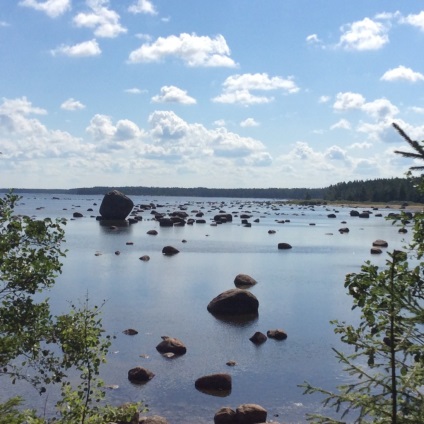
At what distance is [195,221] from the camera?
371ft

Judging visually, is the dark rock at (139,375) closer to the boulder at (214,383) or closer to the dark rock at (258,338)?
the boulder at (214,383)

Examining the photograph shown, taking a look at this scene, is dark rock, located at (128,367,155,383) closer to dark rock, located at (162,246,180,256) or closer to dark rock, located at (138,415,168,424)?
dark rock, located at (138,415,168,424)

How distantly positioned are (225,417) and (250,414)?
833 mm

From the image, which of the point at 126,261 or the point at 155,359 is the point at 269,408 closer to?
the point at 155,359

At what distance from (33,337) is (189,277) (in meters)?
36.1

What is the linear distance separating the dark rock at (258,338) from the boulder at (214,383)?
245 inches

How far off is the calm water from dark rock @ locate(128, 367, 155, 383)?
0.34m

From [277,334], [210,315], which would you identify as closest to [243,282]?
[210,315]

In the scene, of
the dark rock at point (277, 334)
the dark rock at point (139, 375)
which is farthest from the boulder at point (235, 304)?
the dark rock at point (139, 375)

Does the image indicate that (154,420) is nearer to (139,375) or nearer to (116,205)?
(139,375)

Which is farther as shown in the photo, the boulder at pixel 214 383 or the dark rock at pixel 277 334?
the dark rock at pixel 277 334

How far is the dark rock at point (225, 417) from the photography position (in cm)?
1645

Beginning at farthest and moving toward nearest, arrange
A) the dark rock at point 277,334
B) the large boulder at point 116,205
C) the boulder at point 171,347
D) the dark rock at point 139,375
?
the large boulder at point 116,205 → the dark rock at point 277,334 → the boulder at point 171,347 → the dark rock at point 139,375

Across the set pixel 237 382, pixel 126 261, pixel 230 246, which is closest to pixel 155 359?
pixel 237 382
